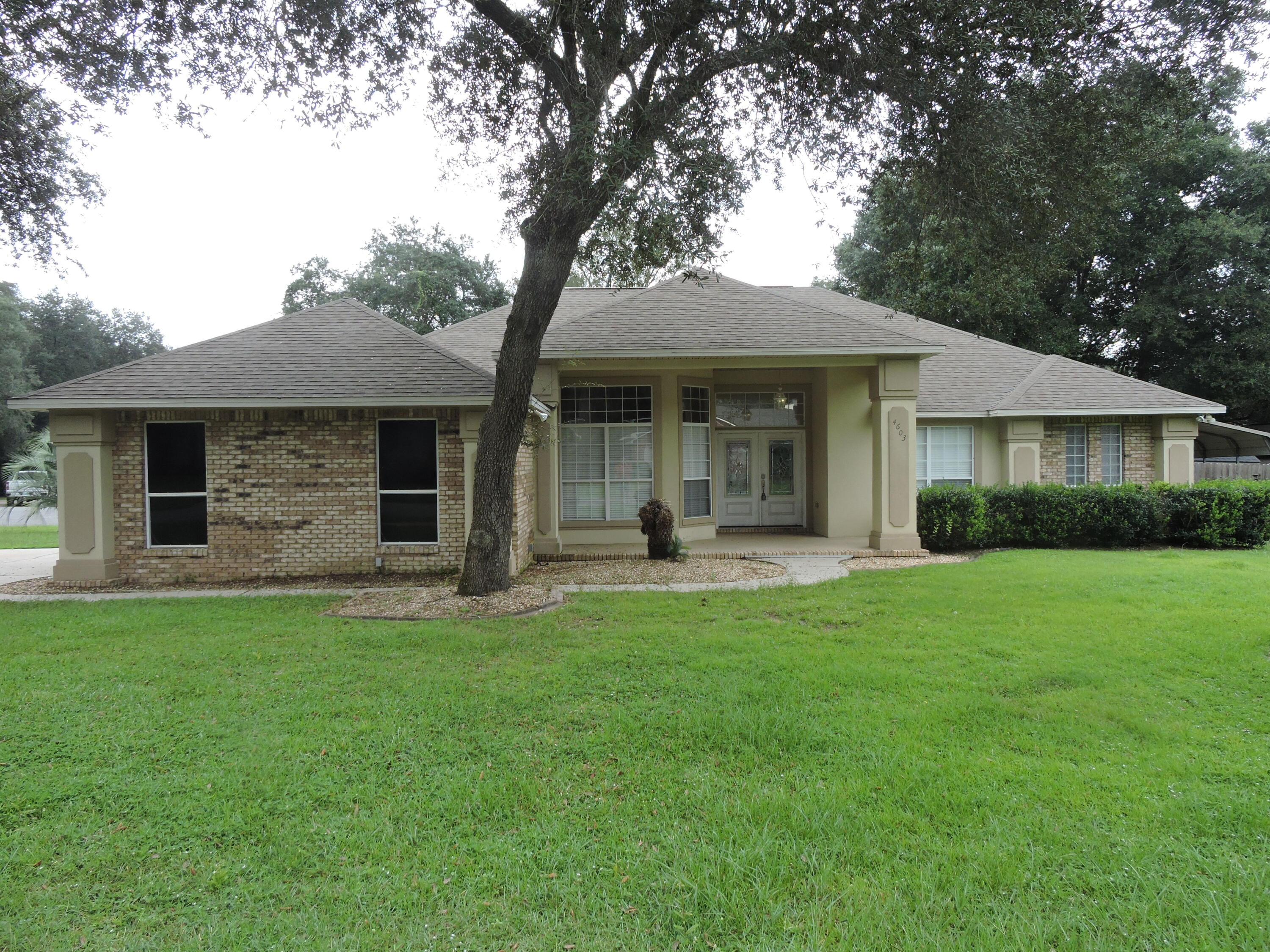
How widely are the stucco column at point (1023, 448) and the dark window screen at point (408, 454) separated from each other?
11678 mm

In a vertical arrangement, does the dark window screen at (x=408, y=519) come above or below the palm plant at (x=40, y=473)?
below

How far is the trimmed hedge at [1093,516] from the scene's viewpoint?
41.4 ft

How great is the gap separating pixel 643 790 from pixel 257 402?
881 centimetres

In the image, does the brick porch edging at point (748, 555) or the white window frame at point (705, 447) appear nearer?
the brick porch edging at point (748, 555)

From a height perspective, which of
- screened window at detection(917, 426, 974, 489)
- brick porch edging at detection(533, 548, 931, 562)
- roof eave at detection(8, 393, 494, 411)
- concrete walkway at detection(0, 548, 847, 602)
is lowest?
concrete walkway at detection(0, 548, 847, 602)

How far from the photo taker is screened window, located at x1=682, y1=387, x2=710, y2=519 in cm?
1340

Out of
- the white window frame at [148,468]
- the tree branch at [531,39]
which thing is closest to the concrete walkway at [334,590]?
the white window frame at [148,468]

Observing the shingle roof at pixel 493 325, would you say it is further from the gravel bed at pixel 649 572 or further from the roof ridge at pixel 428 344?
the gravel bed at pixel 649 572

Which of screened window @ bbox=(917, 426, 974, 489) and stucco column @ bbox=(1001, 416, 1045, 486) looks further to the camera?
screened window @ bbox=(917, 426, 974, 489)

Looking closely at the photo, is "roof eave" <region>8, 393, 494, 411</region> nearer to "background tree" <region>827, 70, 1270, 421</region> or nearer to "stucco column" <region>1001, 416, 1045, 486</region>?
"background tree" <region>827, 70, 1270, 421</region>

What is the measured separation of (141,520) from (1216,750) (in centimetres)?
1255

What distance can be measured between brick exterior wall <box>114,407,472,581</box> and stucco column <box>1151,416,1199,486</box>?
14.8m

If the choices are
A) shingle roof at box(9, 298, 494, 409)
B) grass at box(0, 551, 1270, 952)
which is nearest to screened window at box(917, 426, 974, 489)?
grass at box(0, 551, 1270, 952)

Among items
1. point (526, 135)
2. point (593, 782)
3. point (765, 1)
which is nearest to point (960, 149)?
point (765, 1)
